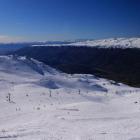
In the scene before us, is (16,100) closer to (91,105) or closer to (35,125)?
(91,105)

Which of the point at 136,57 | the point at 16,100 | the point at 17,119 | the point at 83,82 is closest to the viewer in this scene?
the point at 17,119

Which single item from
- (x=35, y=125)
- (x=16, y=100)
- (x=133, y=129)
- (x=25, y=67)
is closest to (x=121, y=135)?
(x=133, y=129)

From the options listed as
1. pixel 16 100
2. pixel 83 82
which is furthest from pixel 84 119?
pixel 83 82

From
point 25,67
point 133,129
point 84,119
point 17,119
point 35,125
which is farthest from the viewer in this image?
point 25,67

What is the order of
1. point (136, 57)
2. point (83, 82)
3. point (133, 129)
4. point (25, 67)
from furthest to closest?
point (136, 57), point (25, 67), point (83, 82), point (133, 129)

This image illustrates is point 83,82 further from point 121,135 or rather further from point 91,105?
point 121,135

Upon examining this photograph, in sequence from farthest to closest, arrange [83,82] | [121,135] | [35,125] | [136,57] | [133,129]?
1. [136,57]
2. [83,82]
3. [35,125]
4. [133,129]
5. [121,135]

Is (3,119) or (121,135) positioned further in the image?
(3,119)

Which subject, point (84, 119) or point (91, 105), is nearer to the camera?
point (84, 119)
